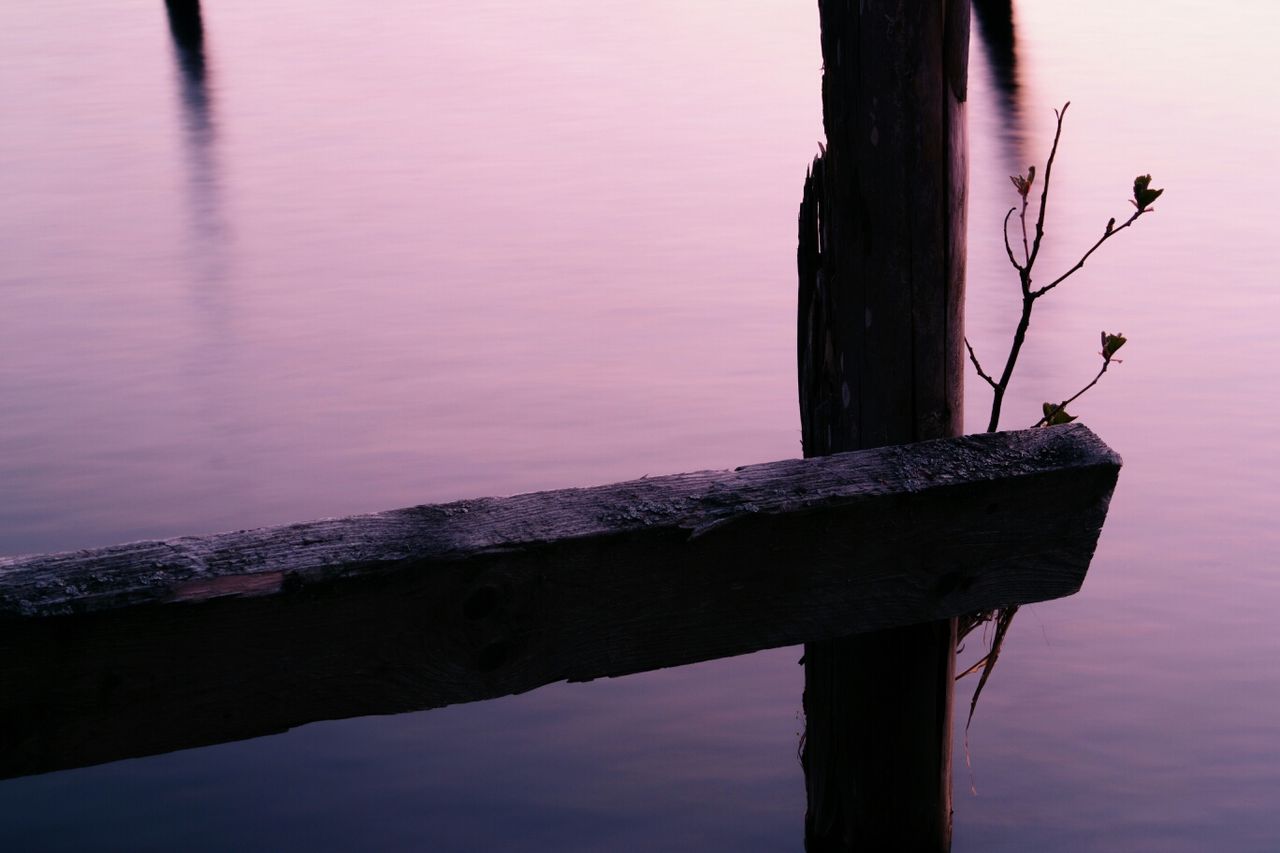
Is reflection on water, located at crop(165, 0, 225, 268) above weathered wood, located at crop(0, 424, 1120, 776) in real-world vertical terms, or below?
above

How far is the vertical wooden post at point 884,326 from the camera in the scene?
2369mm

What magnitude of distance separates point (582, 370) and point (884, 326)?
16.8 feet

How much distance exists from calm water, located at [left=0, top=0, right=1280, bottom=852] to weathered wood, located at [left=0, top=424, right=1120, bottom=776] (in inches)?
65.8

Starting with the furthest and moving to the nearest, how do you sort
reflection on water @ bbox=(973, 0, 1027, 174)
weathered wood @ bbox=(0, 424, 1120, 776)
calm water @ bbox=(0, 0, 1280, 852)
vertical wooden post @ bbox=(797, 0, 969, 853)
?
reflection on water @ bbox=(973, 0, 1027, 174)
calm water @ bbox=(0, 0, 1280, 852)
vertical wooden post @ bbox=(797, 0, 969, 853)
weathered wood @ bbox=(0, 424, 1120, 776)

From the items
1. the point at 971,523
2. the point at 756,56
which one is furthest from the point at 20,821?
the point at 756,56

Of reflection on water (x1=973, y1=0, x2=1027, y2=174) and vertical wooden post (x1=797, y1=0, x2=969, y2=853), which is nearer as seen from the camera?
vertical wooden post (x1=797, y1=0, x2=969, y2=853)

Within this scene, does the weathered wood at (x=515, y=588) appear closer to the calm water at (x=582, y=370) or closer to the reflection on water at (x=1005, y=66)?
the calm water at (x=582, y=370)

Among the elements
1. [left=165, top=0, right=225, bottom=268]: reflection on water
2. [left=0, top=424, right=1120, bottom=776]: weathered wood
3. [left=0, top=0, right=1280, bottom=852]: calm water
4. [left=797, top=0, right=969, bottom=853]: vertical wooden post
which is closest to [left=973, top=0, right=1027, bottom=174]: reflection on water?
[left=0, top=0, right=1280, bottom=852]: calm water

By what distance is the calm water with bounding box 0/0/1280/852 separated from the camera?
388 cm

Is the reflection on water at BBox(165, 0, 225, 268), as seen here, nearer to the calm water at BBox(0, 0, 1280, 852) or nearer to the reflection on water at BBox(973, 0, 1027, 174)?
the calm water at BBox(0, 0, 1280, 852)

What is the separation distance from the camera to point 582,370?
755 cm

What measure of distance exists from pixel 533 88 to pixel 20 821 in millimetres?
13721

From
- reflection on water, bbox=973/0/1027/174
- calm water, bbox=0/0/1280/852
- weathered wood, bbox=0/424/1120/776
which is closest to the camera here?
weathered wood, bbox=0/424/1120/776

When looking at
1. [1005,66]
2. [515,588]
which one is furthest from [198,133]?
[515,588]
